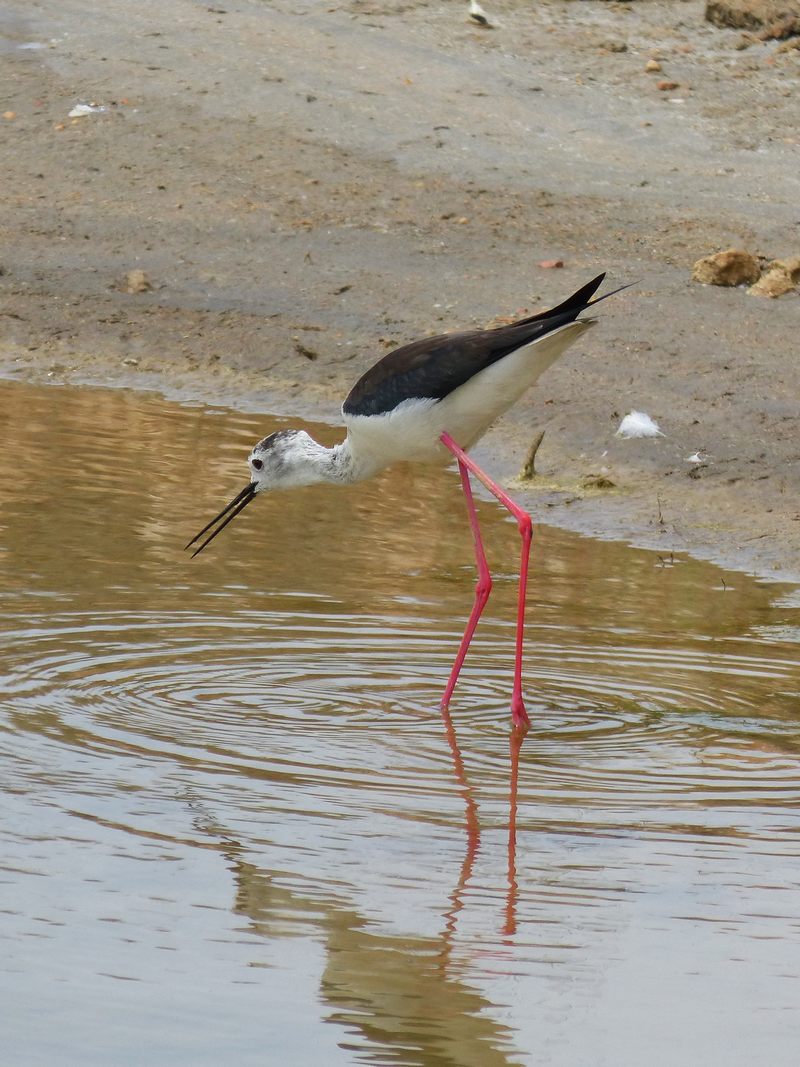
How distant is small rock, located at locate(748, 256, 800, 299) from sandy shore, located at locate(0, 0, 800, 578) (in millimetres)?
82

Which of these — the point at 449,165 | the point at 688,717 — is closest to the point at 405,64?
the point at 449,165

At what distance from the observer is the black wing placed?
5.80 meters

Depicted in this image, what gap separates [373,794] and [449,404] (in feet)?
5.57

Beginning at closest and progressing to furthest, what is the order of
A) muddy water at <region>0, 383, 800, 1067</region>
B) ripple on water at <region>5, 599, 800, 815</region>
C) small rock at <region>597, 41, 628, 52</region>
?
muddy water at <region>0, 383, 800, 1067</region> < ripple on water at <region>5, 599, 800, 815</region> < small rock at <region>597, 41, 628, 52</region>

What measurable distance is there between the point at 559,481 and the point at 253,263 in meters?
3.17

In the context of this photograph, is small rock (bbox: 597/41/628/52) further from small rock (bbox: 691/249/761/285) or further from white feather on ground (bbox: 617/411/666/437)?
white feather on ground (bbox: 617/411/666/437)

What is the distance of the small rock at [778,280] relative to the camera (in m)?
9.88

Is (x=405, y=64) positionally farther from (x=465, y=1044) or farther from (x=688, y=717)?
(x=465, y=1044)

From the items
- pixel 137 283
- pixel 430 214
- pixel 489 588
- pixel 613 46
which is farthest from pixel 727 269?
pixel 489 588

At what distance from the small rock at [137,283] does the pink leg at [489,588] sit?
14.4 feet

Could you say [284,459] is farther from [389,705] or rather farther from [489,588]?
[389,705]

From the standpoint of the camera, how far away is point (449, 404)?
605 centimetres

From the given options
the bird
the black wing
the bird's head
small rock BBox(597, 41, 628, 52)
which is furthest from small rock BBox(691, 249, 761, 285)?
the black wing

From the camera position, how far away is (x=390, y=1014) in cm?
352
